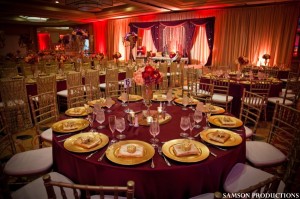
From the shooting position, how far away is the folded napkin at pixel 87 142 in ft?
5.18

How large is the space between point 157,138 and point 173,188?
46 cm

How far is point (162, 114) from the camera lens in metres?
2.21

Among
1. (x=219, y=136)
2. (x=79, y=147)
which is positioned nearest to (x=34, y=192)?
(x=79, y=147)

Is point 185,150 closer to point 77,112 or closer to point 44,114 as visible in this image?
point 77,112

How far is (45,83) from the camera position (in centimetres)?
379

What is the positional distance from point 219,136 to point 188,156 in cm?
42

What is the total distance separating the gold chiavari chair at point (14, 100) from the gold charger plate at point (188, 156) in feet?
8.86

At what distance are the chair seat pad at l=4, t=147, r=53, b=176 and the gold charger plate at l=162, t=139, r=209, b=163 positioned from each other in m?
1.10

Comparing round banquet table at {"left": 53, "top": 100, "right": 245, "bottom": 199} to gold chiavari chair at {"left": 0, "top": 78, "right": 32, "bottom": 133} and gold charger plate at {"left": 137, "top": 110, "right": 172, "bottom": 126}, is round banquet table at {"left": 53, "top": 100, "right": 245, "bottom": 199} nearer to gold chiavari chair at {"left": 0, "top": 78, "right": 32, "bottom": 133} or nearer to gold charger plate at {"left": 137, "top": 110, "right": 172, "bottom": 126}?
gold charger plate at {"left": 137, "top": 110, "right": 172, "bottom": 126}

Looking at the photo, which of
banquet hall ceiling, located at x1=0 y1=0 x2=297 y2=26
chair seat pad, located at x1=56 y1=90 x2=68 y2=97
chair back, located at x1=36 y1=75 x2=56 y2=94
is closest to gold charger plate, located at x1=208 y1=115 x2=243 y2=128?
chair back, located at x1=36 y1=75 x2=56 y2=94

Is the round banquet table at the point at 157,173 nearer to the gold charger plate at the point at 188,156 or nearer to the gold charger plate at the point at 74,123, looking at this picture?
the gold charger plate at the point at 188,156

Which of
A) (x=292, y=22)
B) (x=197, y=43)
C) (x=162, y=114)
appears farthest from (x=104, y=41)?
(x=162, y=114)

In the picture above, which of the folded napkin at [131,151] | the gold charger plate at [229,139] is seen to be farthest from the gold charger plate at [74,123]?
the gold charger plate at [229,139]

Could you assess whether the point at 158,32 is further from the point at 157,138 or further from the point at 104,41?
the point at 157,138
